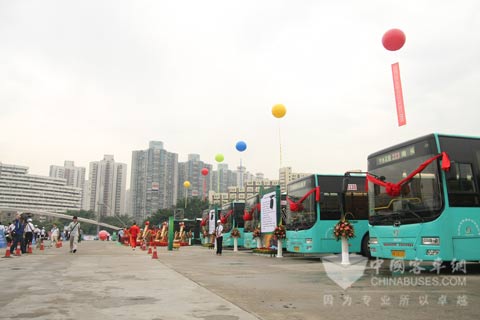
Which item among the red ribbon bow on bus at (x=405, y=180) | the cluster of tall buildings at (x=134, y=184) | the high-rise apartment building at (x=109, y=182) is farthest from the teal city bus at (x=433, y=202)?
the high-rise apartment building at (x=109, y=182)

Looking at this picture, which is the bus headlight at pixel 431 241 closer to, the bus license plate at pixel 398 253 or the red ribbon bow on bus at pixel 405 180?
the bus license plate at pixel 398 253

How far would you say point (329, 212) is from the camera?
46.0 ft

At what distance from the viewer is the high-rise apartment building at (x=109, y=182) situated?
124438mm

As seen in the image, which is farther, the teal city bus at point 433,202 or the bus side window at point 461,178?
the bus side window at point 461,178

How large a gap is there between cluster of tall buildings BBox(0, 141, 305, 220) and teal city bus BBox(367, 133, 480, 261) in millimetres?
68886

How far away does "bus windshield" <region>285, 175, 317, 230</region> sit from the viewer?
14.0 metres

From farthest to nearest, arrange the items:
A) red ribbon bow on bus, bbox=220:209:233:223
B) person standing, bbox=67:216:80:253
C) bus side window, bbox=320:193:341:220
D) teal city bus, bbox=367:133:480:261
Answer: red ribbon bow on bus, bbox=220:209:233:223 < person standing, bbox=67:216:80:253 < bus side window, bbox=320:193:341:220 < teal city bus, bbox=367:133:480:261

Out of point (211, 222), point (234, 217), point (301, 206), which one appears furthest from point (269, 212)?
point (211, 222)

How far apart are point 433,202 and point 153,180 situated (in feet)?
313

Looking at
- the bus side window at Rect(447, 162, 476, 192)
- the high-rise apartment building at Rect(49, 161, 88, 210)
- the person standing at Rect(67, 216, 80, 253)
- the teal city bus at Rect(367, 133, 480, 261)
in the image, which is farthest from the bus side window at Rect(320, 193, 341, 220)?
the high-rise apartment building at Rect(49, 161, 88, 210)

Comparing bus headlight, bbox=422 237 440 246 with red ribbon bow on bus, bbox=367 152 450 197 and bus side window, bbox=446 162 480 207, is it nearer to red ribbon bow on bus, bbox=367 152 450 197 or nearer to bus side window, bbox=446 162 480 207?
bus side window, bbox=446 162 480 207

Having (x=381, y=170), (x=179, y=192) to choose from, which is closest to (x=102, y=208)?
(x=179, y=192)

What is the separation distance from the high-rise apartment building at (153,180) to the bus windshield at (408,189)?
91.1 m

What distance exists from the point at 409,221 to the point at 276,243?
10068 mm
